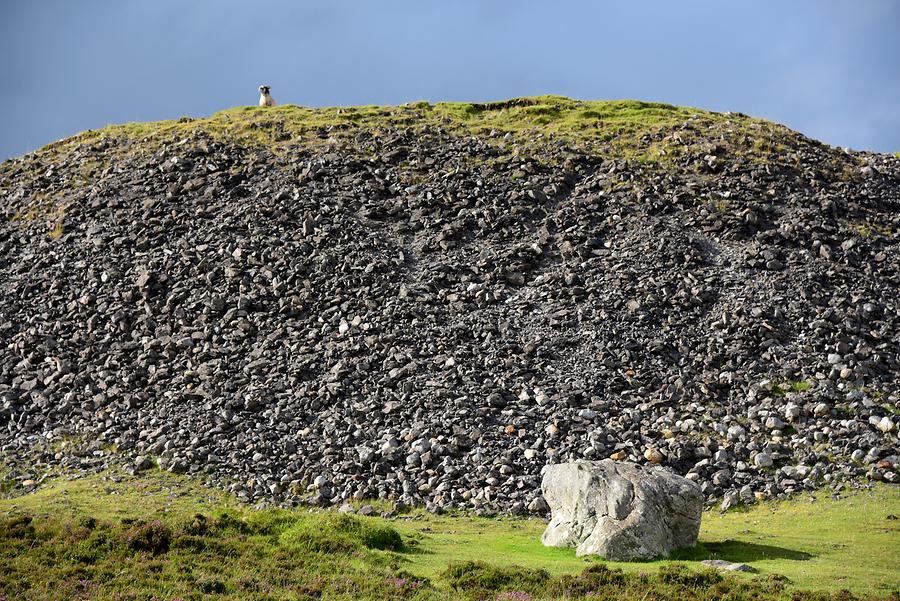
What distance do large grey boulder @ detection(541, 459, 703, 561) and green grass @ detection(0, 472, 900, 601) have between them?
0.64m

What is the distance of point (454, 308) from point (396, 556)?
18330 millimetres

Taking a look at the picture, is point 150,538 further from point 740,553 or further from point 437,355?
point 437,355

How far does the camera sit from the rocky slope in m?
31.8

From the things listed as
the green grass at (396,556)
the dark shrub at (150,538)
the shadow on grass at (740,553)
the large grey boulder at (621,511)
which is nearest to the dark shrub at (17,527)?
the green grass at (396,556)

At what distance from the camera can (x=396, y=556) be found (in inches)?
908

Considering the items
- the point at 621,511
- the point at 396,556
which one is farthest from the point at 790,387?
the point at 396,556

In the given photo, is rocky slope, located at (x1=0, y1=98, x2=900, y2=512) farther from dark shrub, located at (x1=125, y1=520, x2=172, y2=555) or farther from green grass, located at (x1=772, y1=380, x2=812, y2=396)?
dark shrub, located at (x1=125, y1=520, x2=172, y2=555)

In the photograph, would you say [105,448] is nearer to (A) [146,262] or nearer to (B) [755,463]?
(A) [146,262]

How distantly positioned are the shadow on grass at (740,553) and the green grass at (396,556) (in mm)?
65

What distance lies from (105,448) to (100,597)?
1738 centimetres

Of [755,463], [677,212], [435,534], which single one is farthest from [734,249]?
[435,534]

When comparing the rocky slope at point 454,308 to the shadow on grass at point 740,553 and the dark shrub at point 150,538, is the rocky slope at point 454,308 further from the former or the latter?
the dark shrub at point 150,538

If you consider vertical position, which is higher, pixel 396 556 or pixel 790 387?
pixel 790 387

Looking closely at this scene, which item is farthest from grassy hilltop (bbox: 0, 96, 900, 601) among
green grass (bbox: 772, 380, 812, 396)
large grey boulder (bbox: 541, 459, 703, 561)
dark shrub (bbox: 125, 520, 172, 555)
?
large grey boulder (bbox: 541, 459, 703, 561)
